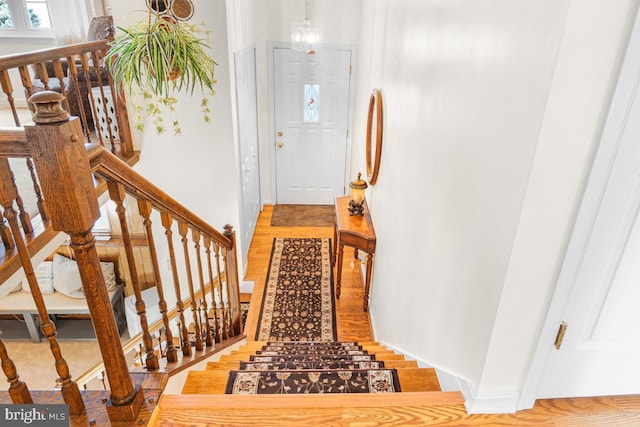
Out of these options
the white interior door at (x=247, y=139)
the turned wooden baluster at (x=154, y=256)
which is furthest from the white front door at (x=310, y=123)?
the turned wooden baluster at (x=154, y=256)

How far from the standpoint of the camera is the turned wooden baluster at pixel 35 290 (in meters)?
1.00

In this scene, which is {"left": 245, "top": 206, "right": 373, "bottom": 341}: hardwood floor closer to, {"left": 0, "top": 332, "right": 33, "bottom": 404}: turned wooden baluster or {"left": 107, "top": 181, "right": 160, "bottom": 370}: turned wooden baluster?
{"left": 107, "top": 181, "right": 160, "bottom": 370}: turned wooden baluster

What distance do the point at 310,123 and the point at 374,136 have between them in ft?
6.63

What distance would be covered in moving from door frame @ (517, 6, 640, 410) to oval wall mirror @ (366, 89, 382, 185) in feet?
7.68

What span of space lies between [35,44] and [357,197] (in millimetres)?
4779

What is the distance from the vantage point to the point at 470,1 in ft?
4.88

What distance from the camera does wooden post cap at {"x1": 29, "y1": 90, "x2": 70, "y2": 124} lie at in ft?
2.99

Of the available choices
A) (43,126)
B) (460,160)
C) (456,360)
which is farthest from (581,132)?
(43,126)

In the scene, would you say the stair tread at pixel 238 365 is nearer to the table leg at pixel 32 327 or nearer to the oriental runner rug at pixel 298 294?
the oriental runner rug at pixel 298 294

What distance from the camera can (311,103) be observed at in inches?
219

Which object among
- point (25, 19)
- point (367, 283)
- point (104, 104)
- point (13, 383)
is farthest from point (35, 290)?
point (25, 19)

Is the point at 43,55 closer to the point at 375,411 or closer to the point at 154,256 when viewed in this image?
the point at 154,256

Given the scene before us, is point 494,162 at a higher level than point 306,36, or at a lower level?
lower

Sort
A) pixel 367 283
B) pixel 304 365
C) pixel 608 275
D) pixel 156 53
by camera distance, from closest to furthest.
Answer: pixel 608 275 → pixel 304 365 → pixel 156 53 → pixel 367 283
